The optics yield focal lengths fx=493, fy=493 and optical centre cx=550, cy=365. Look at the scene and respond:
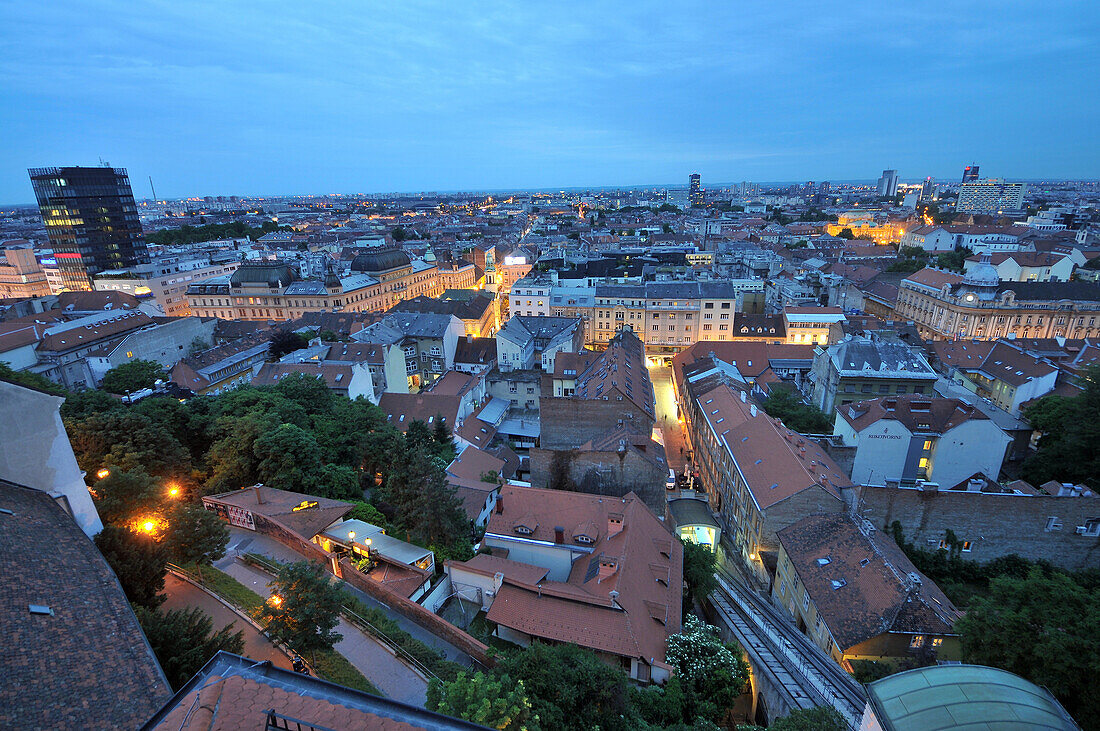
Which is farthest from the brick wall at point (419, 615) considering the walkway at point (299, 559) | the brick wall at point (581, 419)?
the brick wall at point (581, 419)

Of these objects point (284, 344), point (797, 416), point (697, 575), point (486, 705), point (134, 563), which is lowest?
point (697, 575)

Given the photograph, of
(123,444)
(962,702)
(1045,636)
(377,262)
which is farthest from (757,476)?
(377,262)

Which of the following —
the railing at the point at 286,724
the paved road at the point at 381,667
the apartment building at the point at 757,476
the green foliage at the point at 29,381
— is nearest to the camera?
the railing at the point at 286,724

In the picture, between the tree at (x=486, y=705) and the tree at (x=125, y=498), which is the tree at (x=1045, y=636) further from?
the tree at (x=125, y=498)

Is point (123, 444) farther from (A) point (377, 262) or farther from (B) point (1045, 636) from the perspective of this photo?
(A) point (377, 262)

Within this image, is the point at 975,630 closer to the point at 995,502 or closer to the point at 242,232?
the point at 995,502

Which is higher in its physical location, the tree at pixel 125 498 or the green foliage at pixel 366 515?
the tree at pixel 125 498

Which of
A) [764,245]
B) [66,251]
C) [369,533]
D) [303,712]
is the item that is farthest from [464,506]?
[764,245]
